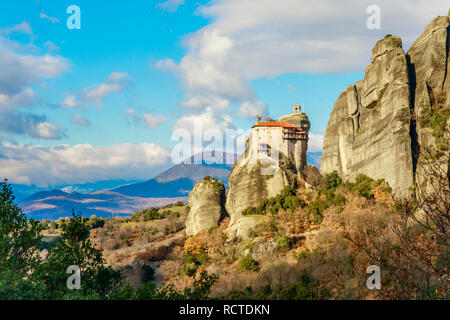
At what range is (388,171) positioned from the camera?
185ft

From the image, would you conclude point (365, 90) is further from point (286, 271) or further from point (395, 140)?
point (286, 271)

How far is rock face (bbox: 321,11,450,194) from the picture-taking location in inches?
2132

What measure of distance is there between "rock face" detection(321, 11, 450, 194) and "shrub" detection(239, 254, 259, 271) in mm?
21247

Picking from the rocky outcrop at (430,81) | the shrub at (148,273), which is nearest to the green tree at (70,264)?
the shrub at (148,273)

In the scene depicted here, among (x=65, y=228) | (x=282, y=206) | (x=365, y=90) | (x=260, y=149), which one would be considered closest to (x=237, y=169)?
(x=260, y=149)

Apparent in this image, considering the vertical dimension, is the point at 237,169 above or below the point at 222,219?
above

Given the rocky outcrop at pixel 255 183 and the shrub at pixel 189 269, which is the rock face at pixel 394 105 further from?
the shrub at pixel 189 269

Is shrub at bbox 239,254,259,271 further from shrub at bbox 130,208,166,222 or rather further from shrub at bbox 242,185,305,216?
shrub at bbox 130,208,166,222

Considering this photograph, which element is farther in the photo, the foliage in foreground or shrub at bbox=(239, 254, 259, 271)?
shrub at bbox=(239, 254, 259, 271)

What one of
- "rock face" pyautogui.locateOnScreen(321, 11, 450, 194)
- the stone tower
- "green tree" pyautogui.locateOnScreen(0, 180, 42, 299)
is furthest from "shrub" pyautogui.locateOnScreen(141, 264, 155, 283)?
"rock face" pyautogui.locateOnScreen(321, 11, 450, 194)

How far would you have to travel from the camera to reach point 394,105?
57.7 meters

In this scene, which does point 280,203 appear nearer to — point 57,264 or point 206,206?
point 206,206

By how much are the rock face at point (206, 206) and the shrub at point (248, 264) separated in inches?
806
